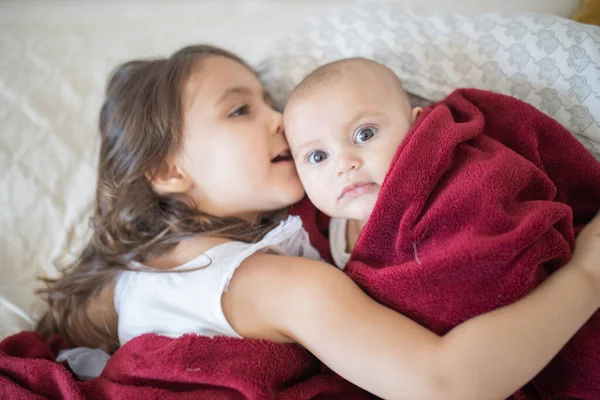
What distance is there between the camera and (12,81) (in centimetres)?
133

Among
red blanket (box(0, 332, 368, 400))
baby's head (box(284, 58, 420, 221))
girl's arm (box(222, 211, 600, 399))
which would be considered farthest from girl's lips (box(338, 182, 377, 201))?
red blanket (box(0, 332, 368, 400))

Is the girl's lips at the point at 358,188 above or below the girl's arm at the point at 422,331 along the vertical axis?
above

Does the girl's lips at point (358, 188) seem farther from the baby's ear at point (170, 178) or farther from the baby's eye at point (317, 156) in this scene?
the baby's ear at point (170, 178)

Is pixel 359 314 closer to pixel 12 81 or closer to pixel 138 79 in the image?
pixel 138 79

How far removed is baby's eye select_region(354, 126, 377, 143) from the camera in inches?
33.5

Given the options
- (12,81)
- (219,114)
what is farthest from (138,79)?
(12,81)

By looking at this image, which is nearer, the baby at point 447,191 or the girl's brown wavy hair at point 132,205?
the baby at point 447,191

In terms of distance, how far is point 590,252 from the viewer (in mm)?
713

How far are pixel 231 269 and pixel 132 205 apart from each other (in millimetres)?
326

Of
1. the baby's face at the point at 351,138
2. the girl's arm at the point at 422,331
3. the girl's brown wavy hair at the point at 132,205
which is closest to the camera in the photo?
the girl's arm at the point at 422,331

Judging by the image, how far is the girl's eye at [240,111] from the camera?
968 mm

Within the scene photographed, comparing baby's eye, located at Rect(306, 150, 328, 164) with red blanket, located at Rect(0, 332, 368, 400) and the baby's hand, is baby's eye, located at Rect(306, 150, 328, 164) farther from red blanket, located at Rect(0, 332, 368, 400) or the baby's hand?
the baby's hand

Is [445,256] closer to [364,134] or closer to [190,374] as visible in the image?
[364,134]

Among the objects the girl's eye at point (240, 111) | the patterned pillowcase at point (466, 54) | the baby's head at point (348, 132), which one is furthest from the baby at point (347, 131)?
the patterned pillowcase at point (466, 54)
